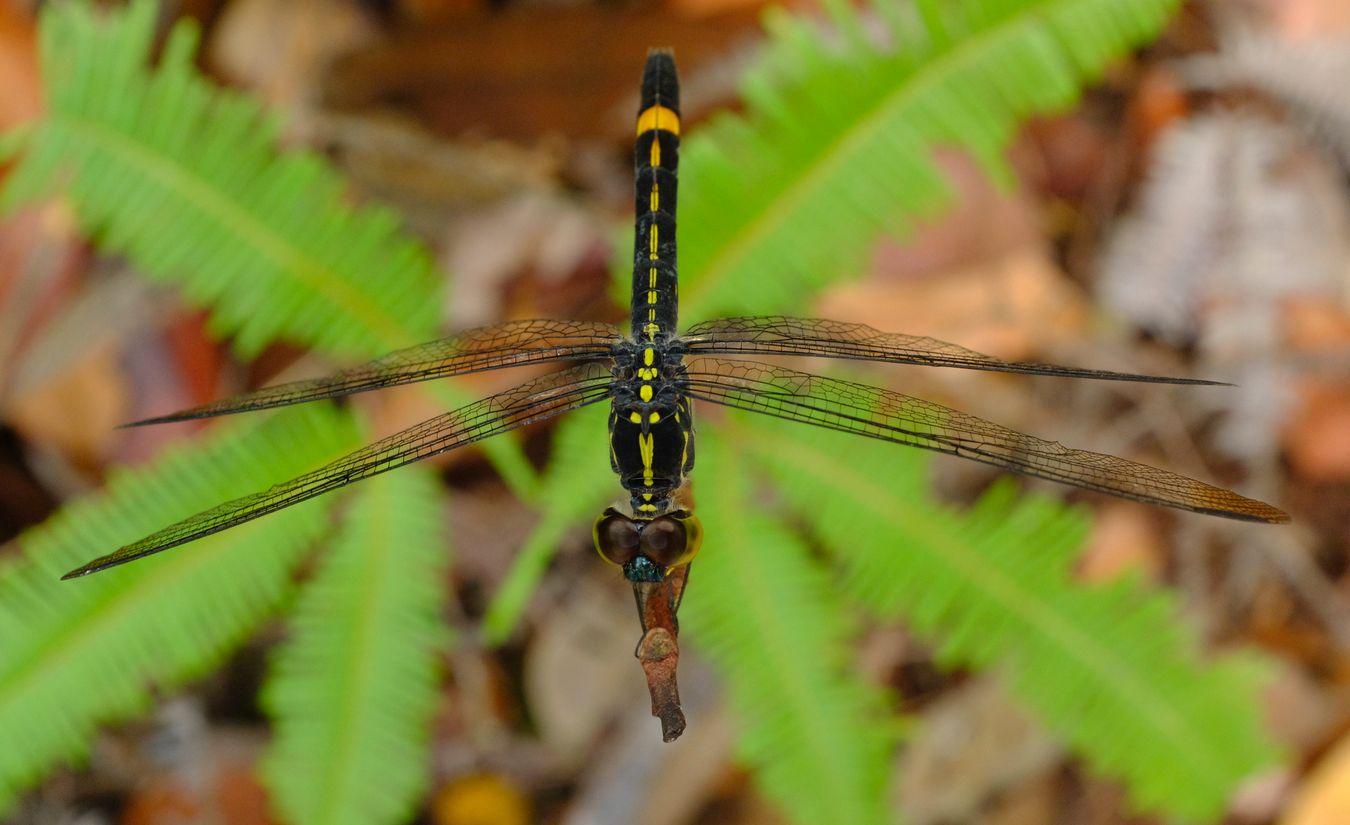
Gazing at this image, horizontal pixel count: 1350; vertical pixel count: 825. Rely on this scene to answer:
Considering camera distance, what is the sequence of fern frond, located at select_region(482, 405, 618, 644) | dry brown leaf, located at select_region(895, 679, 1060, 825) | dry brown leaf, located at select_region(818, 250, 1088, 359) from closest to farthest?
1. fern frond, located at select_region(482, 405, 618, 644)
2. dry brown leaf, located at select_region(895, 679, 1060, 825)
3. dry brown leaf, located at select_region(818, 250, 1088, 359)

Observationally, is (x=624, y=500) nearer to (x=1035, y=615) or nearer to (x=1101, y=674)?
(x=1035, y=615)

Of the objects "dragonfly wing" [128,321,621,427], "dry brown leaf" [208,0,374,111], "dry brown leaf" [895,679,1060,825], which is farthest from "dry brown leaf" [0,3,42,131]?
"dry brown leaf" [895,679,1060,825]

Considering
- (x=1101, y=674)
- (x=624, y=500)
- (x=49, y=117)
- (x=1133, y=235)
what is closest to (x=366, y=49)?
(x=49, y=117)

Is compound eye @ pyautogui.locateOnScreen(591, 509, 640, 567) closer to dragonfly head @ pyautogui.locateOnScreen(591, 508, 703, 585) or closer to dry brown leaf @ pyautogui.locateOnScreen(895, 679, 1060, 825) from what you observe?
dragonfly head @ pyautogui.locateOnScreen(591, 508, 703, 585)

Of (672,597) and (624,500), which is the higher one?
(624,500)

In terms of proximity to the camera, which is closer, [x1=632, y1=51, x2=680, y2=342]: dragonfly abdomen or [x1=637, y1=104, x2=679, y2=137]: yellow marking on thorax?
[x1=632, y1=51, x2=680, y2=342]: dragonfly abdomen
